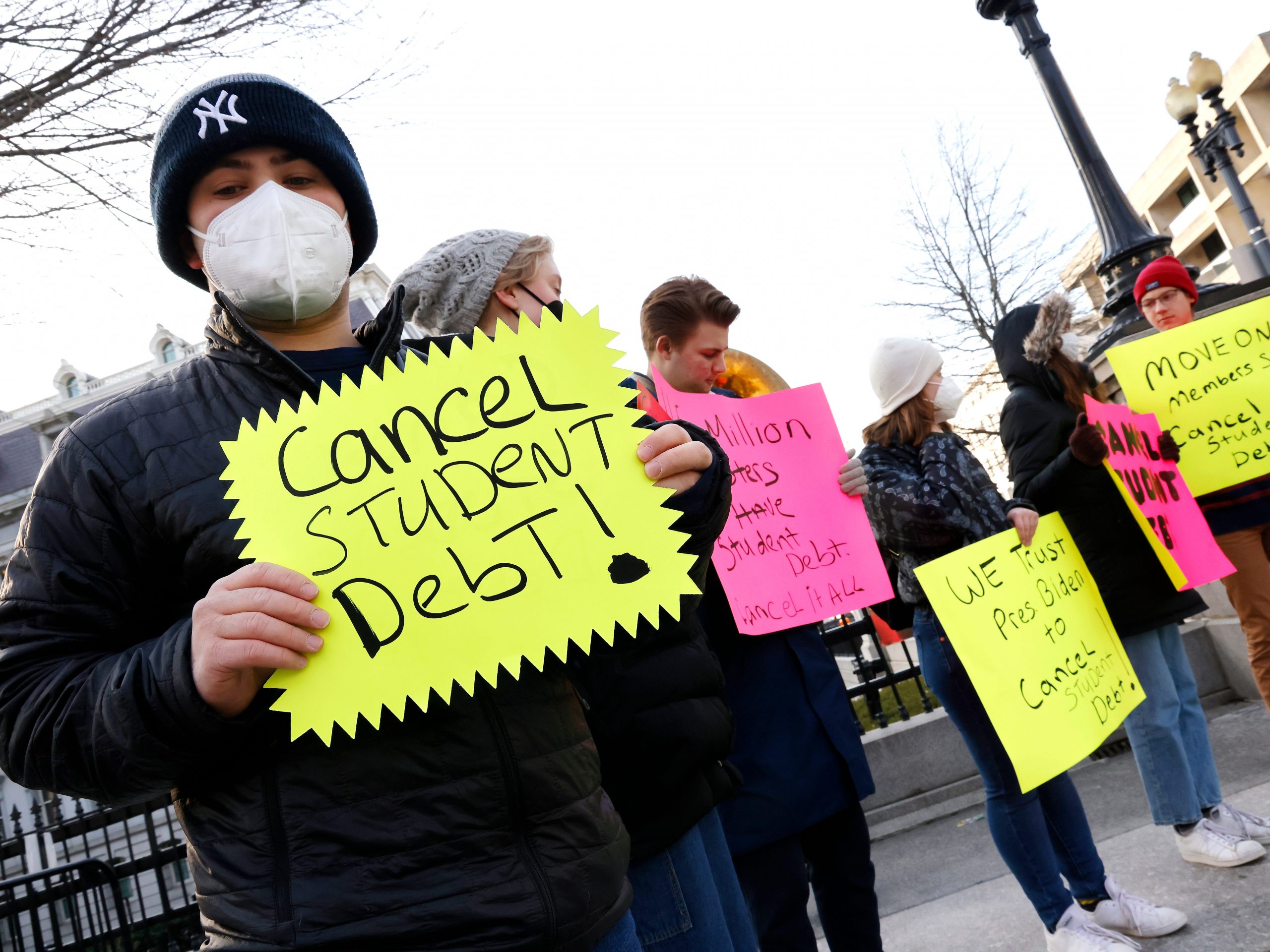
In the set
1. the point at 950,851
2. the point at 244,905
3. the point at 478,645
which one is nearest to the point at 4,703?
the point at 244,905

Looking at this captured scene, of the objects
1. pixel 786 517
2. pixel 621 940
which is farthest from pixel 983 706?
pixel 621 940

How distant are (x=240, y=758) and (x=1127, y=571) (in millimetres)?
3172

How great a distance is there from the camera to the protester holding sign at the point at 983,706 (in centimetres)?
271

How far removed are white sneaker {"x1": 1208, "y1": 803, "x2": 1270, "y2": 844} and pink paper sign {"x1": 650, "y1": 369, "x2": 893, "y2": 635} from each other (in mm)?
1528

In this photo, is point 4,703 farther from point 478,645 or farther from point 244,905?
point 478,645

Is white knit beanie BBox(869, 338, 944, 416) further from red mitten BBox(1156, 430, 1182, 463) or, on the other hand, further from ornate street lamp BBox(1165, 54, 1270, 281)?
ornate street lamp BBox(1165, 54, 1270, 281)

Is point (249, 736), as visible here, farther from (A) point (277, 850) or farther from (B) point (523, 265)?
(B) point (523, 265)

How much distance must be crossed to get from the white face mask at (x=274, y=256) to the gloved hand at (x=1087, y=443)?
268 centimetres

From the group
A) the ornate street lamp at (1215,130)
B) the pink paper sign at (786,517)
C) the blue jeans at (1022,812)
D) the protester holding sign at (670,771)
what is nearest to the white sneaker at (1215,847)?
the blue jeans at (1022,812)

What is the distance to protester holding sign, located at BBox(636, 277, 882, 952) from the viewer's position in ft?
7.92

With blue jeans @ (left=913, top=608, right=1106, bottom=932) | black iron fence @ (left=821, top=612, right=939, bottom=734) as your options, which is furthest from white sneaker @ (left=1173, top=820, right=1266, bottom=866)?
black iron fence @ (left=821, top=612, right=939, bottom=734)

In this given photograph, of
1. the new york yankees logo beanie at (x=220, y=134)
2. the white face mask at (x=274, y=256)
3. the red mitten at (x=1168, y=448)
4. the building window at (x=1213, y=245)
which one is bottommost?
the red mitten at (x=1168, y=448)

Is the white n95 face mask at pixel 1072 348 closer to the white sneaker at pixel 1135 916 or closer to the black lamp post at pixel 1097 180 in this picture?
the white sneaker at pixel 1135 916

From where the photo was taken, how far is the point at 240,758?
1.11 metres
